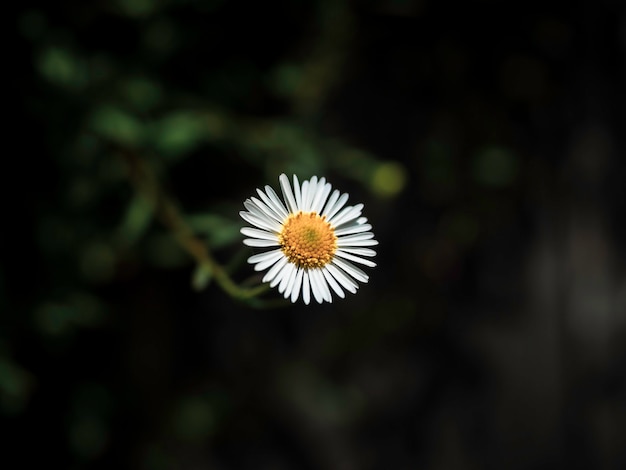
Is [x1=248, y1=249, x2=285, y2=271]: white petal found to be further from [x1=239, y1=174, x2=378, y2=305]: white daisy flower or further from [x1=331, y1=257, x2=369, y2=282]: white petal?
[x1=331, y1=257, x2=369, y2=282]: white petal

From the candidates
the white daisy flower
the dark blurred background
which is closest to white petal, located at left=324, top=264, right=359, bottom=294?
the white daisy flower
